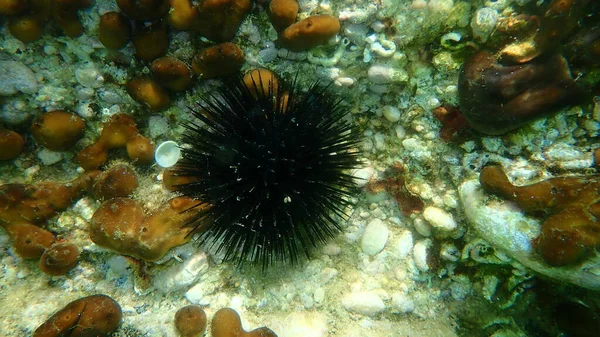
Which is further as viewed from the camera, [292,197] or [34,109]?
[34,109]

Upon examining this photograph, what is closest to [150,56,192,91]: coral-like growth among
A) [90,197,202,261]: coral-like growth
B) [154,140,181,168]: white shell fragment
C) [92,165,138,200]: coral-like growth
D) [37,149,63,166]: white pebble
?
[154,140,181,168]: white shell fragment

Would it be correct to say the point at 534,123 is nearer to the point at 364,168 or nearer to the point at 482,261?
the point at 482,261

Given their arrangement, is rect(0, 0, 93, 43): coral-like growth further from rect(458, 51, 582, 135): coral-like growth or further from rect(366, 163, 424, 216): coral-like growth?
rect(458, 51, 582, 135): coral-like growth

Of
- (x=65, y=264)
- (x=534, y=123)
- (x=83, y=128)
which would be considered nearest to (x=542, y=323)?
(x=534, y=123)

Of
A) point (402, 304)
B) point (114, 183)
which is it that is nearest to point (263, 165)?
point (114, 183)

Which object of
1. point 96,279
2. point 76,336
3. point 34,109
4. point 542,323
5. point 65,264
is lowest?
point 542,323

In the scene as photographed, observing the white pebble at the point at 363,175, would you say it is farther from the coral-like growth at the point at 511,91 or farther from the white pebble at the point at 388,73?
the coral-like growth at the point at 511,91

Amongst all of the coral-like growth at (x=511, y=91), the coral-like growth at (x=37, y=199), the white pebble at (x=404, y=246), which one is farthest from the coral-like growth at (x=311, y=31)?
the coral-like growth at (x=37, y=199)
